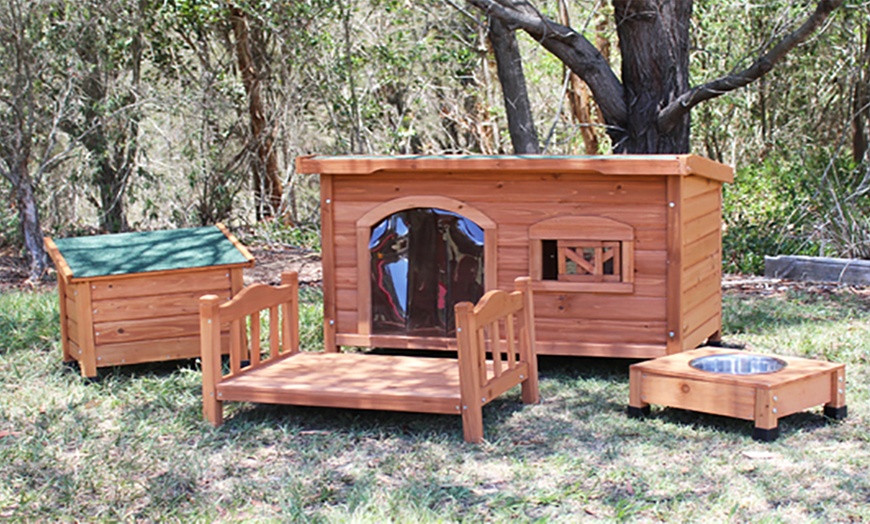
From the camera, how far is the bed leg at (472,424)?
4.82 meters

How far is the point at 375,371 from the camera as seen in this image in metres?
5.62

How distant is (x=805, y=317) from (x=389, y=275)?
136 inches

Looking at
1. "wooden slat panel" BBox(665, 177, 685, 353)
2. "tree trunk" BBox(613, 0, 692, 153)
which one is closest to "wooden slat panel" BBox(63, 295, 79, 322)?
"wooden slat panel" BBox(665, 177, 685, 353)

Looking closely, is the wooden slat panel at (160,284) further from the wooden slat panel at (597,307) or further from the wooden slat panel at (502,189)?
the wooden slat panel at (597,307)

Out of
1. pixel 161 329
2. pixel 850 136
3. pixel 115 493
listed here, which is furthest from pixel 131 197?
pixel 850 136

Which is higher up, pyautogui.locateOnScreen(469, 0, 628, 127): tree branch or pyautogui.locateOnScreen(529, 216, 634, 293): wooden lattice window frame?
pyautogui.locateOnScreen(469, 0, 628, 127): tree branch

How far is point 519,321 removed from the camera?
568cm

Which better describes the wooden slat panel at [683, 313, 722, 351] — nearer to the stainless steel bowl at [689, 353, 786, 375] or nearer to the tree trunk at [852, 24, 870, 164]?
the stainless steel bowl at [689, 353, 786, 375]

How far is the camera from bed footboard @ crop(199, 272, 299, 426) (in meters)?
5.18

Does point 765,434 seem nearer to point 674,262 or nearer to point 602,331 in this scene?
point 674,262

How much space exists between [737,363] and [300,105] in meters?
8.50

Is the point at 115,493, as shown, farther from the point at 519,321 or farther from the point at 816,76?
the point at 816,76

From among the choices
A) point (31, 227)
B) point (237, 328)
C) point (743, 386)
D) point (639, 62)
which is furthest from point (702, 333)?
point (31, 227)

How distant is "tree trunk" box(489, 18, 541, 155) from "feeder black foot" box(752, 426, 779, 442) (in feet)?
17.3
